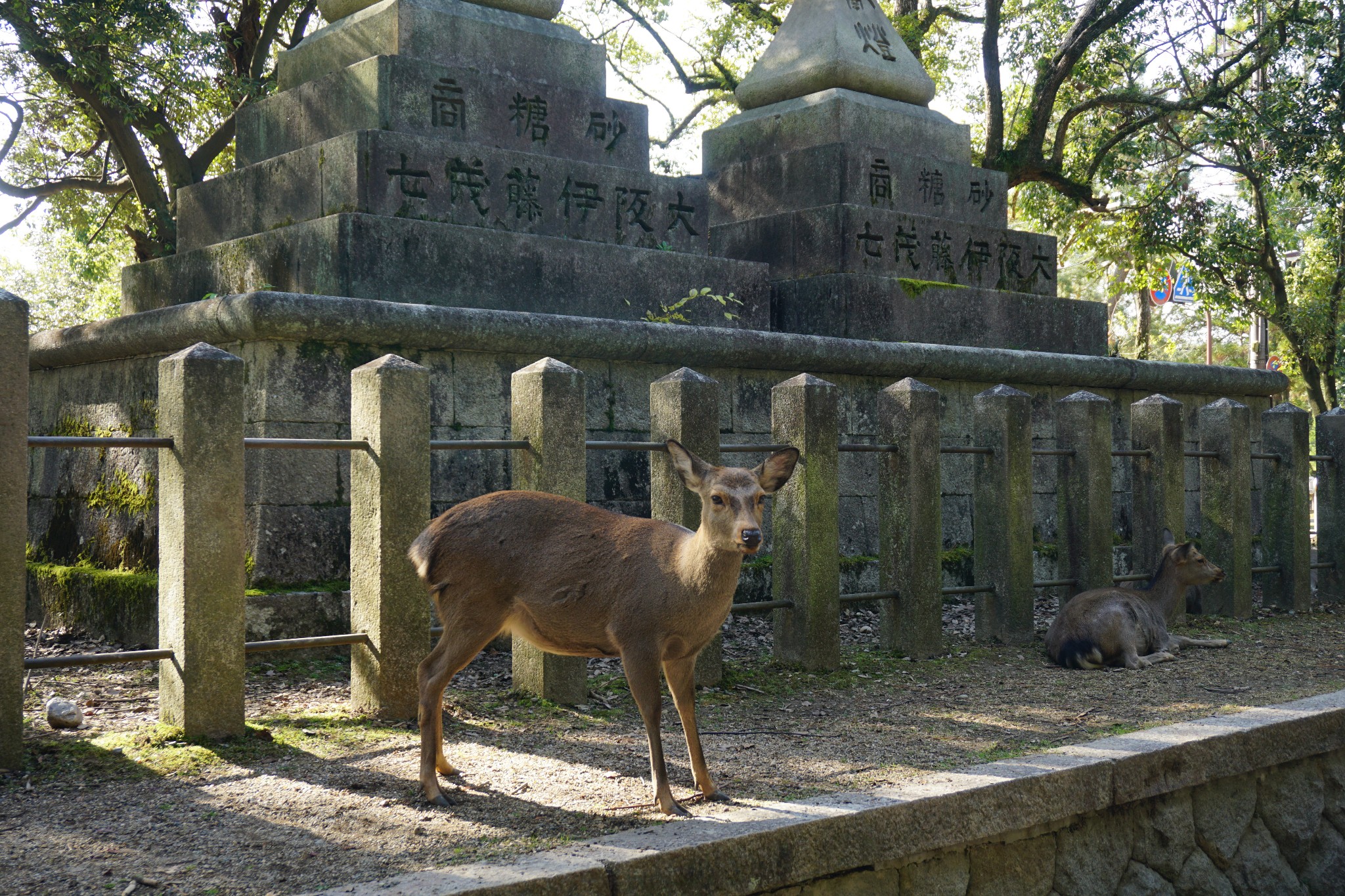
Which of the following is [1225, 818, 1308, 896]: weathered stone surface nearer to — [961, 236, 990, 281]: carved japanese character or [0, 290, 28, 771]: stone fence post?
[0, 290, 28, 771]: stone fence post

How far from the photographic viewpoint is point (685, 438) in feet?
21.8

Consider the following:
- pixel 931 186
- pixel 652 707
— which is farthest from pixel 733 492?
pixel 931 186

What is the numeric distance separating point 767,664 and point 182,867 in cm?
412

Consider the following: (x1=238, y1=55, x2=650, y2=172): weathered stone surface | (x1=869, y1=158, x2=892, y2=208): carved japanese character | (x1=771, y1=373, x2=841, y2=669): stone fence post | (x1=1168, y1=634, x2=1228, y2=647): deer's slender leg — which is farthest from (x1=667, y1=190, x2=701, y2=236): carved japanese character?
(x1=1168, y1=634, x2=1228, y2=647): deer's slender leg

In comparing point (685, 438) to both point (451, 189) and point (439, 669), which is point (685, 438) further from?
point (451, 189)

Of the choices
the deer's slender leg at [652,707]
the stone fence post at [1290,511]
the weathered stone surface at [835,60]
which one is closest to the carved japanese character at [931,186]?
the weathered stone surface at [835,60]

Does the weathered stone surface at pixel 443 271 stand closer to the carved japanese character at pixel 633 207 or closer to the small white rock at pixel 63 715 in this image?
the carved japanese character at pixel 633 207

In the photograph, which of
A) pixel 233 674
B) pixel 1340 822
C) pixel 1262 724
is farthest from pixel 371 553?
pixel 1340 822

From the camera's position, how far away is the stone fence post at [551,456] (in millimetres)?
6234

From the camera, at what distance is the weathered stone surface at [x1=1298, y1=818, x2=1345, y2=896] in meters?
6.30

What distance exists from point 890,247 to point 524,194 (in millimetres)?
3498

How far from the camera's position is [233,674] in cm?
534

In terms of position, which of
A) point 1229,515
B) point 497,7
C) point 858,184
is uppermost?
point 497,7

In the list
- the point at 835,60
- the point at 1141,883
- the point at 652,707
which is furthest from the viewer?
the point at 835,60
